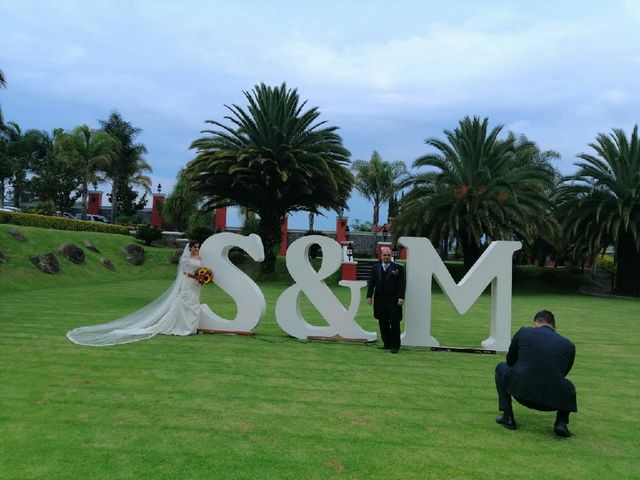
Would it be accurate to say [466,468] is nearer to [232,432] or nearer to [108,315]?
[232,432]

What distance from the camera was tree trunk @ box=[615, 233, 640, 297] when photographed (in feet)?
87.8

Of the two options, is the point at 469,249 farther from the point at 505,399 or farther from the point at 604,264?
the point at 505,399

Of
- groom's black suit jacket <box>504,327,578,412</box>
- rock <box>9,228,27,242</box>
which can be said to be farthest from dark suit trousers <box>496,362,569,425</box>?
rock <box>9,228,27,242</box>

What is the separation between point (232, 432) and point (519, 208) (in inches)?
884

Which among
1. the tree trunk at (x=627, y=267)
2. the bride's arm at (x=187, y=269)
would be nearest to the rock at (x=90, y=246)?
the bride's arm at (x=187, y=269)

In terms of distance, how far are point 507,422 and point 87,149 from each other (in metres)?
41.2

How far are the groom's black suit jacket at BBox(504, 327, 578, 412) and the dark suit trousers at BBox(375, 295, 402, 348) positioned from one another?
386 cm

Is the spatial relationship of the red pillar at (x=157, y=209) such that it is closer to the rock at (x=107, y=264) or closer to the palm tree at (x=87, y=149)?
the palm tree at (x=87, y=149)

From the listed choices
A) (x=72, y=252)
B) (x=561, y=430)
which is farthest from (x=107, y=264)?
(x=561, y=430)

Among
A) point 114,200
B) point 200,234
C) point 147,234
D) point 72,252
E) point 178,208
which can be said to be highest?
point 114,200

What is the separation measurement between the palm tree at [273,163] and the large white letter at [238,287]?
14280 mm

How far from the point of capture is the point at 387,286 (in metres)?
8.76

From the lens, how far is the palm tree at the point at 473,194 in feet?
81.6

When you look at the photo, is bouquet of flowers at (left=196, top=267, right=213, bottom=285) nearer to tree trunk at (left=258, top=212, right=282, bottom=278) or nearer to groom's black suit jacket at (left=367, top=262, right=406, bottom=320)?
groom's black suit jacket at (left=367, top=262, right=406, bottom=320)
